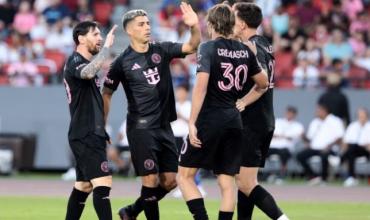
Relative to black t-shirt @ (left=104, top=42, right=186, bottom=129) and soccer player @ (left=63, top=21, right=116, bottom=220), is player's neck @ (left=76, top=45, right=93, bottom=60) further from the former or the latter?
black t-shirt @ (left=104, top=42, right=186, bottom=129)

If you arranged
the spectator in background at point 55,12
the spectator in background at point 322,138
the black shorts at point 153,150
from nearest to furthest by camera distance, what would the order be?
the black shorts at point 153,150
the spectator in background at point 322,138
the spectator in background at point 55,12

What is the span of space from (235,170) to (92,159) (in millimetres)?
1598

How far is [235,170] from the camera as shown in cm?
1262

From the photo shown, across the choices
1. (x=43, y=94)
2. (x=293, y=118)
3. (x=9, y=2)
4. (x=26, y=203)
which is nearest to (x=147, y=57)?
(x=26, y=203)

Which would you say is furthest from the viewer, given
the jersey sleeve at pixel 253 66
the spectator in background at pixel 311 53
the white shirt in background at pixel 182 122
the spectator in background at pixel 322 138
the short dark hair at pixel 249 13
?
the spectator in background at pixel 311 53

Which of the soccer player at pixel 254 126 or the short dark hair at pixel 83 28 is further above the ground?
the short dark hair at pixel 83 28

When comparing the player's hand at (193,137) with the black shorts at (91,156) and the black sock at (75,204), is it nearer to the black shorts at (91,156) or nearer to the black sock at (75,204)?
the black shorts at (91,156)

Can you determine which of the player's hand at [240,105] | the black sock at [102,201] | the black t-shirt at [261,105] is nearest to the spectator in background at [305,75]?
the black t-shirt at [261,105]

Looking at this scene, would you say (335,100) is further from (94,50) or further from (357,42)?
(94,50)

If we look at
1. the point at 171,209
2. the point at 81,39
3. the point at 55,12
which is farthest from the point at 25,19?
the point at 81,39

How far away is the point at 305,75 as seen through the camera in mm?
25859

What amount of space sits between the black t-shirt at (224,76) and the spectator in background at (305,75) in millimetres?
13288

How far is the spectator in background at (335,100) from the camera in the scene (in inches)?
970

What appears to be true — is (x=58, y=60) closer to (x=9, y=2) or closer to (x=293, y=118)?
(x=9, y=2)
